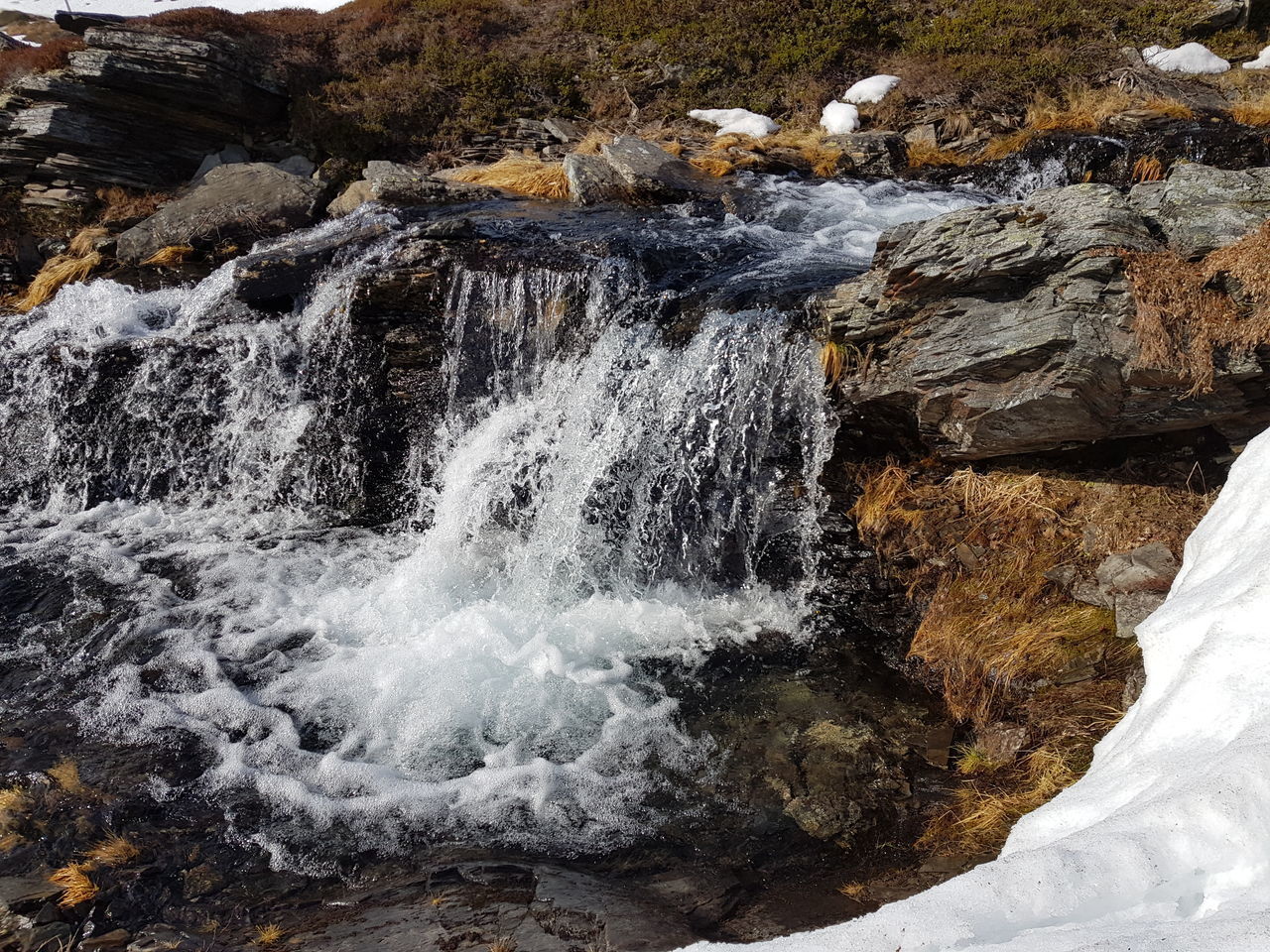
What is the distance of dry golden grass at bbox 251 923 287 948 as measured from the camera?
3.57m

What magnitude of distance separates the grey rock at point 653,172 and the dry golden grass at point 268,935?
378 inches

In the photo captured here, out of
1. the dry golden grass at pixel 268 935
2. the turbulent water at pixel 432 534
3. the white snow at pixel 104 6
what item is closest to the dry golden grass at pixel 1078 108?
the turbulent water at pixel 432 534

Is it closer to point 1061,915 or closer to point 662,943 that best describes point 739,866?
point 662,943

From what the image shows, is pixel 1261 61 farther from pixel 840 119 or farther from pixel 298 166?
pixel 298 166

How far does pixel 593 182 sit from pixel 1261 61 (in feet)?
36.5

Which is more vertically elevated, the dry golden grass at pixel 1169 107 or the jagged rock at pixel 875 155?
the dry golden grass at pixel 1169 107

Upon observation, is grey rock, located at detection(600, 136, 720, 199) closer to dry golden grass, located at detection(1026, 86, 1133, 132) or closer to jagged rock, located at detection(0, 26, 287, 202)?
dry golden grass, located at detection(1026, 86, 1133, 132)

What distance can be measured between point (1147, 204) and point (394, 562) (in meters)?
6.81

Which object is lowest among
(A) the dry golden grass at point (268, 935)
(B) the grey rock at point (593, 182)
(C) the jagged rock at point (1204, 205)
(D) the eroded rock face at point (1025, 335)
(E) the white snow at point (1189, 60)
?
(A) the dry golden grass at point (268, 935)

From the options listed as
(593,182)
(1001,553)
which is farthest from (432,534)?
(593,182)

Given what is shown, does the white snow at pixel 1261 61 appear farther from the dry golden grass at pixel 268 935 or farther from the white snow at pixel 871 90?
the dry golden grass at pixel 268 935

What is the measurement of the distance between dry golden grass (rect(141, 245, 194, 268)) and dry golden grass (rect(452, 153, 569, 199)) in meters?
4.15

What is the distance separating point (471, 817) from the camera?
4.42 m

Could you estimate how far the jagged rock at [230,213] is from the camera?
1124cm
